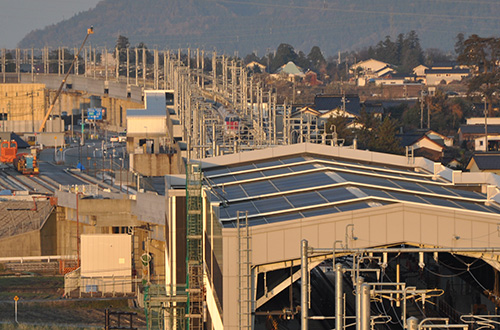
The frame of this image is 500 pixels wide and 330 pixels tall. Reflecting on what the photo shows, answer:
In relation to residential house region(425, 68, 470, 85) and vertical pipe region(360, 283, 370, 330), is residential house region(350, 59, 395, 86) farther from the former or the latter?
vertical pipe region(360, 283, 370, 330)

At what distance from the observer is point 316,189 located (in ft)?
66.3

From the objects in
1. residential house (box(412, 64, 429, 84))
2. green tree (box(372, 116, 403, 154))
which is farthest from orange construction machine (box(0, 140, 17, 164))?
residential house (box(412, 64, 429, 84))

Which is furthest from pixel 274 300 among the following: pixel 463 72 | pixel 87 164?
pixel 463 72

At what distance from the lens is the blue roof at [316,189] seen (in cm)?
1872

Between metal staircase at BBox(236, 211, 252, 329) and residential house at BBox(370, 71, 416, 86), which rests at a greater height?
residential house at BBox(370, 71, 416, 86)

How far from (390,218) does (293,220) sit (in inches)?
55.7

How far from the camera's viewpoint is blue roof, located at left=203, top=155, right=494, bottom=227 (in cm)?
1872

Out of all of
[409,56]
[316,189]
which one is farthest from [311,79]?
[316,189]

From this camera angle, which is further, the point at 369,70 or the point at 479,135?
the point at 369,70

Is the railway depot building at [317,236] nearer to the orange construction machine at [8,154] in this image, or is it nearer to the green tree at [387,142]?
the green tree at [387,142]

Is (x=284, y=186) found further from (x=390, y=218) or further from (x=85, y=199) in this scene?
(x=85, y=199)

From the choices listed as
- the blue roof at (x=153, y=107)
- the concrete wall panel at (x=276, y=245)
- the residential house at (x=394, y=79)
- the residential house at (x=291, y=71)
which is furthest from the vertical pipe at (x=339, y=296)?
the residential house at (x=291, y=71)

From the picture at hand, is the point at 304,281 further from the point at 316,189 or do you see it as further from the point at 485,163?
the point at 485,163

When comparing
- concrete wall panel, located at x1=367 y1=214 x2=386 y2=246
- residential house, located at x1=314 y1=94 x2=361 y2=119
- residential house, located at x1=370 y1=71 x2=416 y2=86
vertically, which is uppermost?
residential house, located at x1=370 y1=71 x2=416 y2=86
